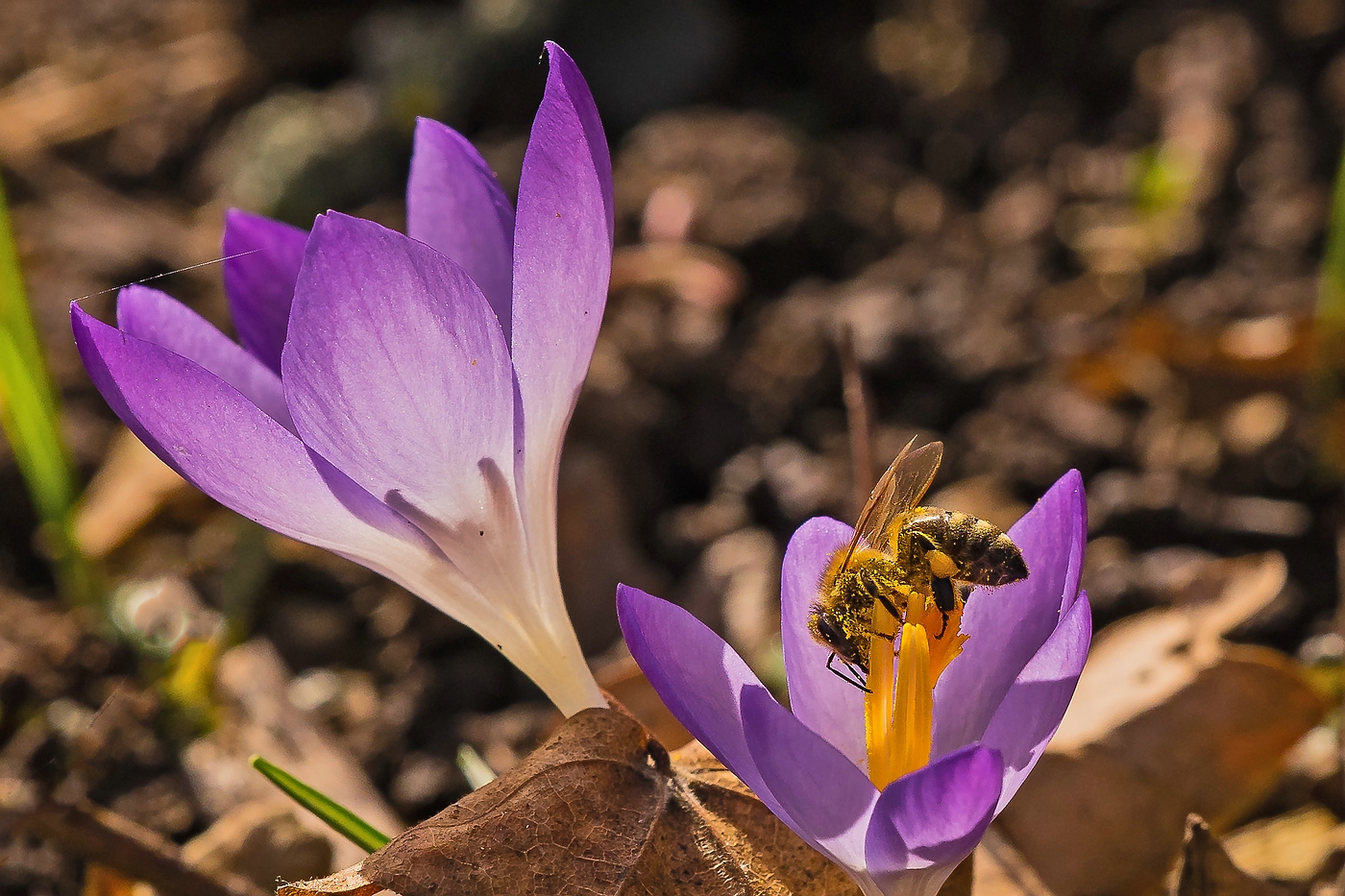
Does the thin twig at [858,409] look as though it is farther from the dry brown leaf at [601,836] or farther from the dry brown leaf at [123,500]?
the dry brown leaf at [123,500]

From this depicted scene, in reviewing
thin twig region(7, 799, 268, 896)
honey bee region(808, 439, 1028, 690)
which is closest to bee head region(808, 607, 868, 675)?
honey bee region(808, 439, 1028, 690)

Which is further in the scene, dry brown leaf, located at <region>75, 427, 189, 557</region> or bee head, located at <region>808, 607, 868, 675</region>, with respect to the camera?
dry brown leaf, located at <region>75, 427, 189, 557</region>

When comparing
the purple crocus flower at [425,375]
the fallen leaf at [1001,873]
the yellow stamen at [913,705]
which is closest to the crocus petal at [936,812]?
the yellow stamen at [913,705]

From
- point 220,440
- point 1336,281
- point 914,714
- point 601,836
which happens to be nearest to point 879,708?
→ point 914,714

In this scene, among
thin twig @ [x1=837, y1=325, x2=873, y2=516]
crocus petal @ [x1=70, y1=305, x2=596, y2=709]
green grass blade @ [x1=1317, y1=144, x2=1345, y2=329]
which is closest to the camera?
crocus petal @ [x1=70, y1=305, x2=596, y2=709]

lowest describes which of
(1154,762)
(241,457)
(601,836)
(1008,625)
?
(1154,762)

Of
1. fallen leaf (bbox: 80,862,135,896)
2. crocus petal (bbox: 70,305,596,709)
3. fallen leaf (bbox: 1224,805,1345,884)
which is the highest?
crocus petal (bbox: 70,305,596,709)

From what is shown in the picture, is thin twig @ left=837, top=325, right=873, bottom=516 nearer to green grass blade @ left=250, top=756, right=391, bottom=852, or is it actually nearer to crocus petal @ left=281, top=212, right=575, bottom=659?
crocus petal @ left=281, top=212, right=575, bottom=659

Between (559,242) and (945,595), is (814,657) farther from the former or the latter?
(559,242)
